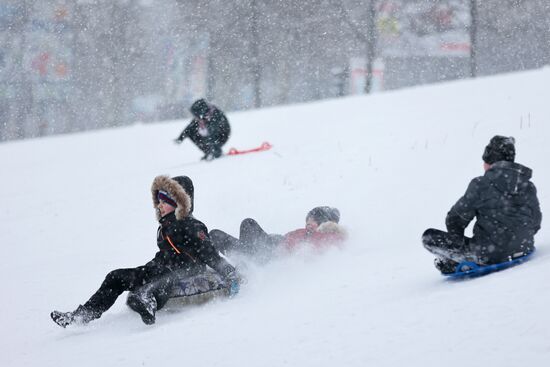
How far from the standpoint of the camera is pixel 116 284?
19.0 feet

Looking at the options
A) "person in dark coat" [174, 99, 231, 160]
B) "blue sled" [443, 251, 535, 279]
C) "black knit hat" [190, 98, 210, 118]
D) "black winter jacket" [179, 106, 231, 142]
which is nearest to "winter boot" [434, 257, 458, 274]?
"blue sled" [443, 251, 535, 279]

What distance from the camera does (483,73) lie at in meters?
35.4

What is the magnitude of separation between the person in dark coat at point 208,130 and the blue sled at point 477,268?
30.8ft

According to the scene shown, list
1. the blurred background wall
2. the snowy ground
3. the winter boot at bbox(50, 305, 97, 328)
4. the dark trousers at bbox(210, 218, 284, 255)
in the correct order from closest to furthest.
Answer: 1. the snowy ground
2. the winter boot at bbox(50, 305, 97, 328)
3. the dark trousers at bbox(210, 218, 284, 255)
4. the blurred background wall

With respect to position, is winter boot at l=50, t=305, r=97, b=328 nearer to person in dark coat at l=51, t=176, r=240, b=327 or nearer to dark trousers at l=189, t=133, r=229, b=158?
person in dark coat at l=51, t=176, r=240, b=327

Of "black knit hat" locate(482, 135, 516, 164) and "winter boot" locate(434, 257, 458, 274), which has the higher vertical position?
"black knit hat" locate(482, 135, 516, 164)

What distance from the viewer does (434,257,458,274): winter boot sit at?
5.32 meters

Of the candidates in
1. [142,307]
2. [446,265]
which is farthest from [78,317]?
[446,265]

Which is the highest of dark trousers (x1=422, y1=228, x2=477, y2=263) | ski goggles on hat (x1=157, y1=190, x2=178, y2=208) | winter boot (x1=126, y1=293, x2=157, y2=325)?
ski goggles on hat (x1=157, y1=190, x2=178, y2=208)

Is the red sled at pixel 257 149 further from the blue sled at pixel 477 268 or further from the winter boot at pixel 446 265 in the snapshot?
the blue sled at pixel 477 268

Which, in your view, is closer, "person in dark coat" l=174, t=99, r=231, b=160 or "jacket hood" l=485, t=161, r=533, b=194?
"jacket hood" l=485, t=161, r=533, b=194

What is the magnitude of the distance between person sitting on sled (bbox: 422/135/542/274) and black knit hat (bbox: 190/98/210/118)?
972 cm

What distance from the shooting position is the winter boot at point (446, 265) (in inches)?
209

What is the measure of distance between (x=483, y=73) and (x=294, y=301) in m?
32.5
